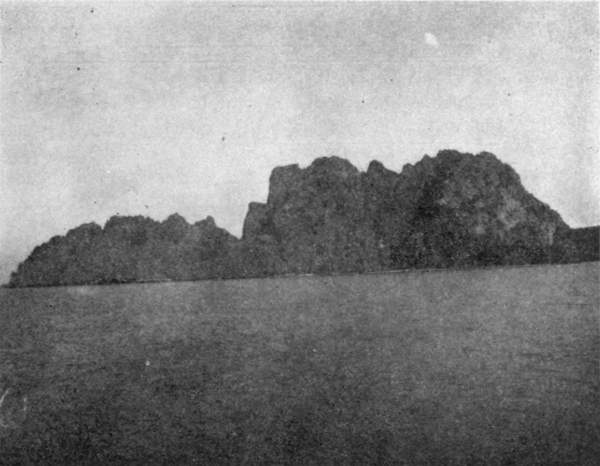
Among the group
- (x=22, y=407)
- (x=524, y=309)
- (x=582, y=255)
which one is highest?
(x=582, y=255)

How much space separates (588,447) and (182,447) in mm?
12009

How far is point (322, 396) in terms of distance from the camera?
19297 millimetres

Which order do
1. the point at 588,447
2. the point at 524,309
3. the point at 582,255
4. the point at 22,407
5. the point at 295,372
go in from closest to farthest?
1. the point at 588,447
2. the point at 22,407
3. the point at 295,372
4. the point at 524,309
5. the point at 582,255

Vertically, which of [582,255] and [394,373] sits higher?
[582,255]

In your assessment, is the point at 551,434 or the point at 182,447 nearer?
the point at 551,434

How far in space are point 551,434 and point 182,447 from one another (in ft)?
37.4

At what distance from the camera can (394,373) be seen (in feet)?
72.8

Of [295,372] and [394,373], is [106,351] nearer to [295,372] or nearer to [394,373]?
[295,372]

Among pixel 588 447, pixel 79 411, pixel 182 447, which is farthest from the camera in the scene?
pixel 79 411

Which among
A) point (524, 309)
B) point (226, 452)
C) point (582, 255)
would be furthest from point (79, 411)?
point (582, 255)

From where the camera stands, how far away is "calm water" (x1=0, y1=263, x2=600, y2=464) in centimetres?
1438

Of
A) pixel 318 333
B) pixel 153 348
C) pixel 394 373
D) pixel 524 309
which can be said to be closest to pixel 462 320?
pixel 524 309

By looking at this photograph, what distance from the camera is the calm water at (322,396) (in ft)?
47.2

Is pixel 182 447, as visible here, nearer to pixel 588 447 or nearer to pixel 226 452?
pixel 226 452
